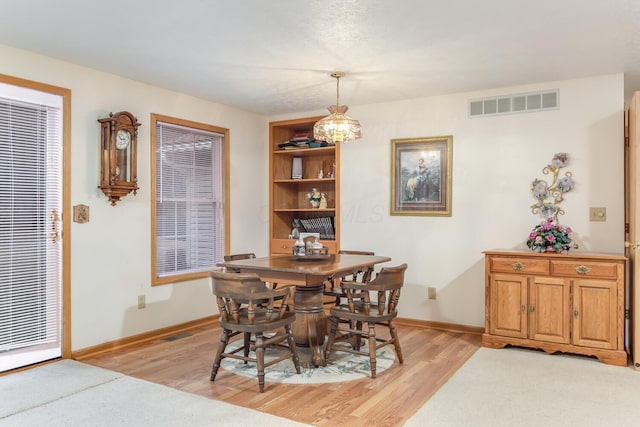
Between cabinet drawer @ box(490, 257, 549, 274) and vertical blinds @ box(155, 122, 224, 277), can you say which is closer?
cabinet drawer @ box(490, 257, 549, 274)

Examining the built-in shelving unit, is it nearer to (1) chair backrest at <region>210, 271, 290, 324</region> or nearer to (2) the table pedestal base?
(2) the table pedestal base

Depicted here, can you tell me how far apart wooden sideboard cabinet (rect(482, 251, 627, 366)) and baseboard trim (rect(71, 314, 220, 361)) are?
291cm

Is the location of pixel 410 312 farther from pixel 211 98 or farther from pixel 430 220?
pixel 211 98

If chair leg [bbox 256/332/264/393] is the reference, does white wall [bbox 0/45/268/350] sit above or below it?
above

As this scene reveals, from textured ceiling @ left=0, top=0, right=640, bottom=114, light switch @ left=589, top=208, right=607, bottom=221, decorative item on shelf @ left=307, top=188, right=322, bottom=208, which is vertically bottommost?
light switch @ left=589, top=208, right=607, bottom=221

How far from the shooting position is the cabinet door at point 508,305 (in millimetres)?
4090

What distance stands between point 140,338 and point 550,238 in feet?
12.6

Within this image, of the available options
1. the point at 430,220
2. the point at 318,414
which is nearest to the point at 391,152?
the point at 430,220

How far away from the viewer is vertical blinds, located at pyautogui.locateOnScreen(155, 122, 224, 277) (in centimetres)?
481

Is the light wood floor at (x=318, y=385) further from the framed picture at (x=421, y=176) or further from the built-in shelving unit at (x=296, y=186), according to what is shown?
the built-in shelving unit at (x=296, y=186)

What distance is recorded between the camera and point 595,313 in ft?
12.5

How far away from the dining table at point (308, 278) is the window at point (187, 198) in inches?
50.5

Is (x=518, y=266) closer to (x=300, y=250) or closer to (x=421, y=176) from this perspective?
(x=421, y=176)

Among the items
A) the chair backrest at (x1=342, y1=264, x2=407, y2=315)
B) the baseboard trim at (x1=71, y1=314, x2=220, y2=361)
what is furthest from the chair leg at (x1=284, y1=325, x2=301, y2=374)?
the baseboard trim at (x1=71, y1=314, x2=220, y2=361)
